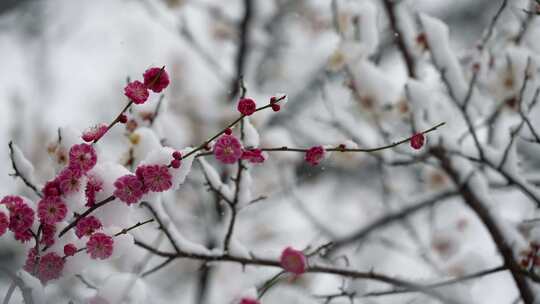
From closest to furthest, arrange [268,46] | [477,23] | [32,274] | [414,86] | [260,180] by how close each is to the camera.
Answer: [32,274] → [414,86] → [268,46] → [260,180] → [477,23]

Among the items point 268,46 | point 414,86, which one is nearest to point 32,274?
point 414,86

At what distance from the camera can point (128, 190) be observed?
1419mm

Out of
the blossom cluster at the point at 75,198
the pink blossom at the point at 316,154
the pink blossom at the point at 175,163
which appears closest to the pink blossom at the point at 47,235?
the blossom cluster at the point at 75,198

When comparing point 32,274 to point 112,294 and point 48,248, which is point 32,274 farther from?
point 112,294

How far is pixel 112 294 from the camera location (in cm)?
154

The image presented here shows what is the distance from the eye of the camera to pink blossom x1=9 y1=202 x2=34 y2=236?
1397mm

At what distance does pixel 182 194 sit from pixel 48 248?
16.8 feet

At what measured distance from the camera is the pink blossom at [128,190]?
4.64 ft

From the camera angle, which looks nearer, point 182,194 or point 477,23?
point 182,194

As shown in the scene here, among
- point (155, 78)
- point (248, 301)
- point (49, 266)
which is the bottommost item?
point (248, 301)

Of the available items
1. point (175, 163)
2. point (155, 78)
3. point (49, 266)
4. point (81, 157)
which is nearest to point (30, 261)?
point (49, 266)

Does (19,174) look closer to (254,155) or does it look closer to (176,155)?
(176,155)

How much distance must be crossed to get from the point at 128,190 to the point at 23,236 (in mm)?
306

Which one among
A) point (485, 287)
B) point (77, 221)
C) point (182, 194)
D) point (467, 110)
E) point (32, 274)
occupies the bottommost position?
point (32, 274)
